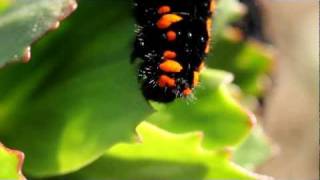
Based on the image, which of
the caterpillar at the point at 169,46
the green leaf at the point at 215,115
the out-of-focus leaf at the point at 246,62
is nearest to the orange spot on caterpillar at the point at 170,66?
the caterpillar at the point at 169,46

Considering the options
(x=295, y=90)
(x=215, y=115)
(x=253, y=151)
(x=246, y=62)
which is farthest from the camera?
(x=295, y=90)

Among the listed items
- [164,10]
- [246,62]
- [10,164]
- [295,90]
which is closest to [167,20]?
[164,10]

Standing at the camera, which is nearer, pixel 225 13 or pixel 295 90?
pixel 225 13

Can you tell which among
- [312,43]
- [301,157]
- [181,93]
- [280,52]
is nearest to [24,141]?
[181,93]

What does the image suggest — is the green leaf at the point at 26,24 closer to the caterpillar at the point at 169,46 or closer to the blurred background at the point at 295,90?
the caterpillar at the point at 169,46

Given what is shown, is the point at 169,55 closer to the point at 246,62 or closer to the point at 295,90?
the point at 246,62
